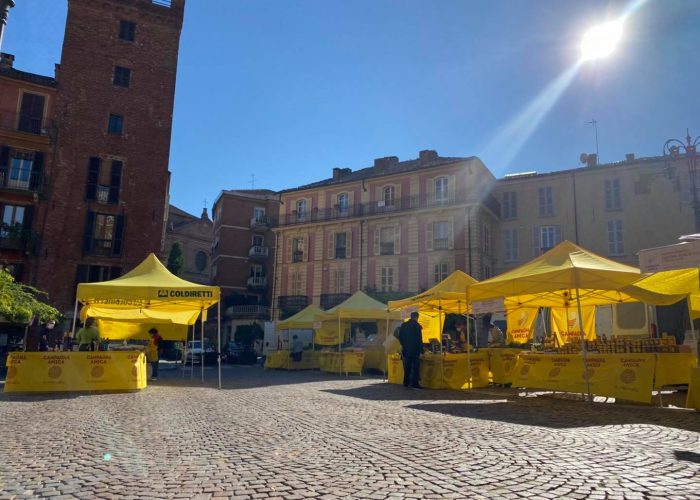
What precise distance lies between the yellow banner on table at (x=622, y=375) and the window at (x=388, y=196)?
31.1 metres

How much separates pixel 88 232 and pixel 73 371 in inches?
809

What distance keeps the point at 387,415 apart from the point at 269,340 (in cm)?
2851

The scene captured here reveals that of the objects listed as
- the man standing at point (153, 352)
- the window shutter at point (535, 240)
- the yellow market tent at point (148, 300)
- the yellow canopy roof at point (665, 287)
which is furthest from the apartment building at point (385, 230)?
the yellow canopy roof at point (665, 287)

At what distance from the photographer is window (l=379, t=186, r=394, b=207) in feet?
132

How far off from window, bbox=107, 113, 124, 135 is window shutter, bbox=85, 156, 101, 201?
2006mm

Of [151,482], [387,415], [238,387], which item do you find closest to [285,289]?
[238,387]

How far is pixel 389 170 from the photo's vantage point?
141 feet

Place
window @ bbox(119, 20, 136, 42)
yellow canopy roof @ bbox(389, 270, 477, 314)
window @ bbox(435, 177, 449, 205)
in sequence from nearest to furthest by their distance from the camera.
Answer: yellow canopy roof @ bbox(389, 270, 477, 314), window @ bbox(119, 20, 136, 42), window @ bbox(435, 177, 449, 205)

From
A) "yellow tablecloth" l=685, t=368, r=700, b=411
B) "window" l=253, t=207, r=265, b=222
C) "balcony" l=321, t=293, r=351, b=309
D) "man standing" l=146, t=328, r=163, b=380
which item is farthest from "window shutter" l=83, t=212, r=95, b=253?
"yellow tablecloth" l=685, t=368, r=700, b=411

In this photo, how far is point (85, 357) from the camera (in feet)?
38.5

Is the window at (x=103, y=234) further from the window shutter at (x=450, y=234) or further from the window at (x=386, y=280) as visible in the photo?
the window shutter at (x=450, y=234)

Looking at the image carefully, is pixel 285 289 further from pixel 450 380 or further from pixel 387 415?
pixel 387 415

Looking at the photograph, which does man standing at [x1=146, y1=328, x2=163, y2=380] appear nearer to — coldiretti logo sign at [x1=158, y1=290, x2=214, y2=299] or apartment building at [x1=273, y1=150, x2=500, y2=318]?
coldiretti logo sign at [x1=158, y1=290, x2=214, y2=299]

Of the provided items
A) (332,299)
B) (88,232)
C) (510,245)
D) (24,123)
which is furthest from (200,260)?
(510,245)
